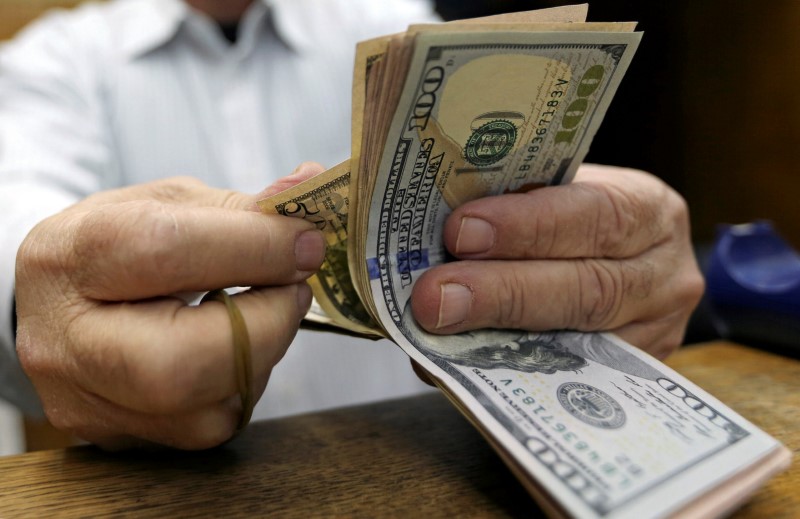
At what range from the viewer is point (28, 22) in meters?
1.27

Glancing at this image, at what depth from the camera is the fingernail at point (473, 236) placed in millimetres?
496

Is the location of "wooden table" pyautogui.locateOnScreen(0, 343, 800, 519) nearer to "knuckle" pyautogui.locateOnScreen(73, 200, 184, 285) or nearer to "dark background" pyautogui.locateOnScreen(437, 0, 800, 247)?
"knuckle" pyautogui.locateOnScreen(73, 200, 184, 285)

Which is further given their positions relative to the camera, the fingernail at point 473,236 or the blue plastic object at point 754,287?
the blue plastic object at point 754,287

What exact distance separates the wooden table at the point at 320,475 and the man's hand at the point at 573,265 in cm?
11

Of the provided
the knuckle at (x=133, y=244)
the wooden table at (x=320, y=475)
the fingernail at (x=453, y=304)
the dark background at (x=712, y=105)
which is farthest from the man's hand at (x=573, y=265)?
the dark background at (x=712, y=105)

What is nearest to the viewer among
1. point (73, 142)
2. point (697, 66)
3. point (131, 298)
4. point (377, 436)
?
point (131, 298)

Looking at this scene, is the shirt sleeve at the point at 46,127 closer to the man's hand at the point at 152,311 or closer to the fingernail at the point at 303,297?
the man's hand at the point at 152,311

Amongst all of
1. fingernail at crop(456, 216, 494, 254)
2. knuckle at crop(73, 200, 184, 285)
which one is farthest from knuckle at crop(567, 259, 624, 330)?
knuckle at crop(73, 200, 184, 285)

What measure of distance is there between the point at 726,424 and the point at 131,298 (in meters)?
0.45

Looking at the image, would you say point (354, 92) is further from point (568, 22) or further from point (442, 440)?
point (442, 440)

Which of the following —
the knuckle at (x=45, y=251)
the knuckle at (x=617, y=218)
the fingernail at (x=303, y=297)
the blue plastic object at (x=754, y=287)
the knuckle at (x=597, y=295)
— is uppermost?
the knuckle at (x=45, y=251)

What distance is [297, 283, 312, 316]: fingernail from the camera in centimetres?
45

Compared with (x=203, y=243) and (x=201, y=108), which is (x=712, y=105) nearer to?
(x=201, y=108)

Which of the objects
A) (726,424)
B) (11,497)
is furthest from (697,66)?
(11,497)
